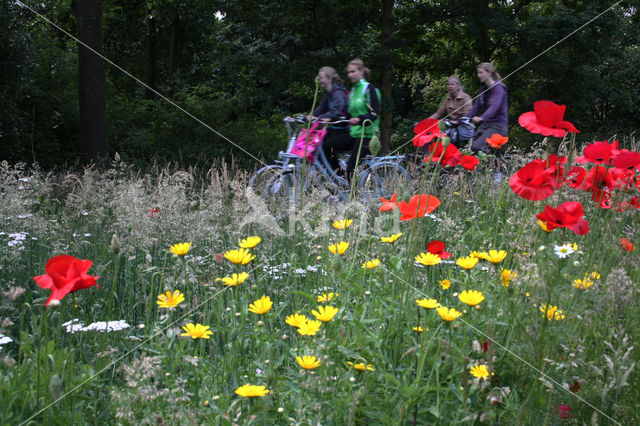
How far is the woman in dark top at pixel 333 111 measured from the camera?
5.66m

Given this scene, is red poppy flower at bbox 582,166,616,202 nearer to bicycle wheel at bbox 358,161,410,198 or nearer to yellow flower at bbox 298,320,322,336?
yellow flower at bbox 298,320,322,336

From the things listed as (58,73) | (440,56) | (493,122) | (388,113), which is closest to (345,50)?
(388,113)

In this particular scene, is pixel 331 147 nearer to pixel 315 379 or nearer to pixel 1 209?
pixel 1 209

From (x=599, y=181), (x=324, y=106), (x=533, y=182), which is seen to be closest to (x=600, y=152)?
(x=599, y=181)

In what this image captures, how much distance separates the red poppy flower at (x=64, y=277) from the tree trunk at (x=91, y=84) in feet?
25.0

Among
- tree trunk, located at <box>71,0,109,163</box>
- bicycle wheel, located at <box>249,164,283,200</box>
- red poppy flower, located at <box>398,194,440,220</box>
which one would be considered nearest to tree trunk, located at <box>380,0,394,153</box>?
tree trunk, located at <box>71,0,109,163</box>

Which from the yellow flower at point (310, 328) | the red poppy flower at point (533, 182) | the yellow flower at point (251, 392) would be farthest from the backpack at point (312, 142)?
the yellow flower at point (251, 392)

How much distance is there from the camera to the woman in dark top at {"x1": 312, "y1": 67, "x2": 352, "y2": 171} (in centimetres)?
566

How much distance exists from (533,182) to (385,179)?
356cm

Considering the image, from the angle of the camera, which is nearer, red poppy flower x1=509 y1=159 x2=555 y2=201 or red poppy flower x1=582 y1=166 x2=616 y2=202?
red poppy flower x1=509 y1=159 x2=555 y2=201

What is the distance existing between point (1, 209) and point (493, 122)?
15.2ft

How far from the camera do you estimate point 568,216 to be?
5.55 feet

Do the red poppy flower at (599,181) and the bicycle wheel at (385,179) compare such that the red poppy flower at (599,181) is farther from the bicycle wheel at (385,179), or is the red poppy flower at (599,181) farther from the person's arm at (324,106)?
the person's arm at (324,106)

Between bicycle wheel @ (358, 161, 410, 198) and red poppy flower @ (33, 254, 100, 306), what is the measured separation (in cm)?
310
